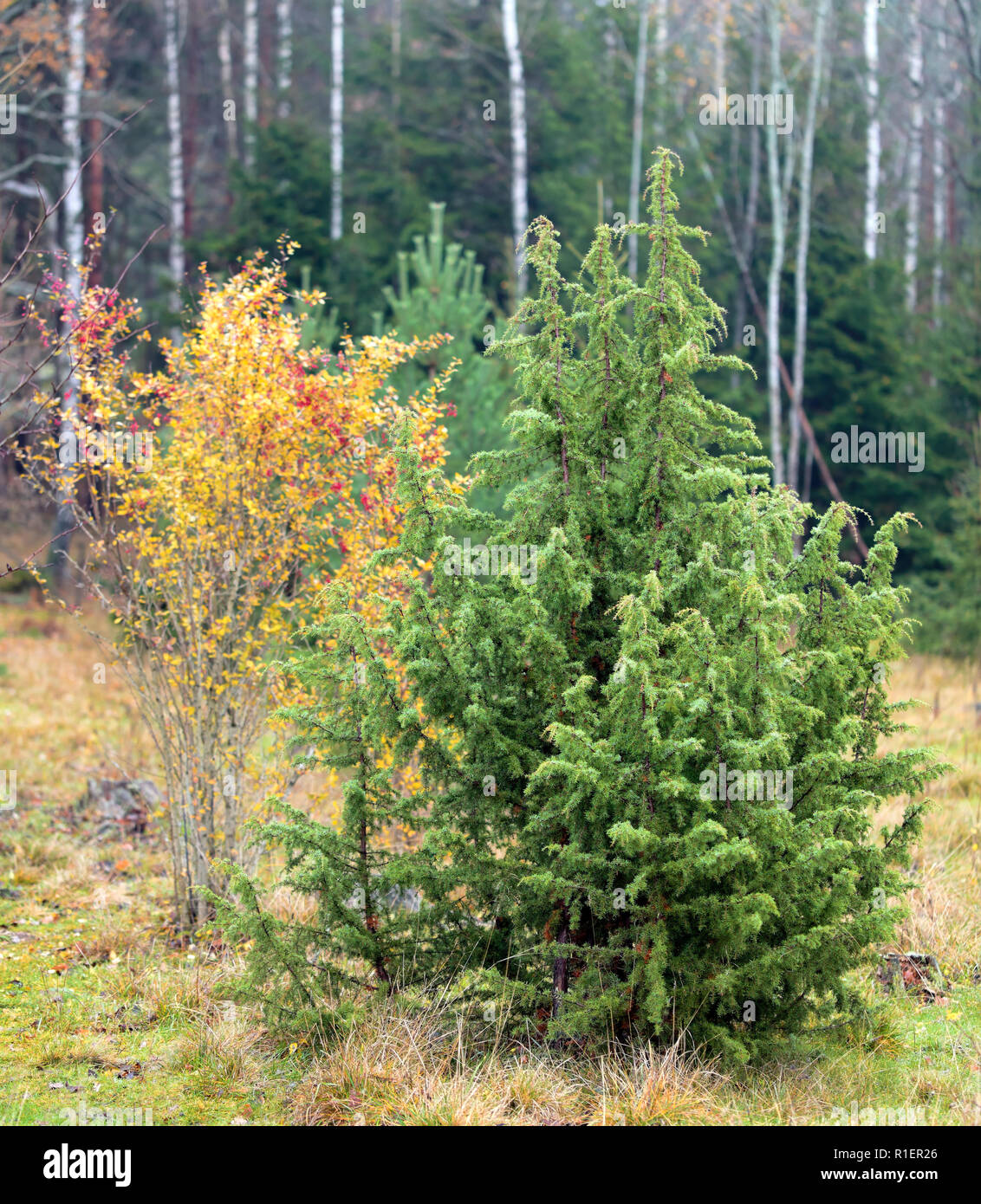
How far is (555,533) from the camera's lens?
413cm

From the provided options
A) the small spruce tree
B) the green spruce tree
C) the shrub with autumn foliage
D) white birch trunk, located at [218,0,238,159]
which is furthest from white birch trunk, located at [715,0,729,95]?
the small spruce tree

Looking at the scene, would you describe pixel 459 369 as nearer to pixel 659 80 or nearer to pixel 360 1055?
pixel 360 1055

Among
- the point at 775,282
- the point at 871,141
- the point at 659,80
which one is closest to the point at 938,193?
the point at 871,141

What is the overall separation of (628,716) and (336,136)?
51.5 feet

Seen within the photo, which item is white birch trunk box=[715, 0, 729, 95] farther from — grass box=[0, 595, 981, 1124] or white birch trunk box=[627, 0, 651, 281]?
grass box=[0, 595, 981, 1124]

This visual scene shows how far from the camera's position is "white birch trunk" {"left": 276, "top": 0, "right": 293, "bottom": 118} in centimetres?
1868

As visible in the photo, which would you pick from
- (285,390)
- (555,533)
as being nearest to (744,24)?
(285,390)

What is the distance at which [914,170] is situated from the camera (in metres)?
21.8

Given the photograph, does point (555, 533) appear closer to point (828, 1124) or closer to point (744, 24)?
point (828, 1124)

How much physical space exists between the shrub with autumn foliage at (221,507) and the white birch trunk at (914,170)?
549 inches

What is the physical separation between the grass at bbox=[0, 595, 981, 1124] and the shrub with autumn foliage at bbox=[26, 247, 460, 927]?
752 millimetres

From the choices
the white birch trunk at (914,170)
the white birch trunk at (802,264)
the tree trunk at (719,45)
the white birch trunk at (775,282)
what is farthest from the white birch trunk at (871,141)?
the tree trunk at (719,45)

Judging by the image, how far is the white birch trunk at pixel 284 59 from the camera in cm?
1868
